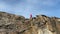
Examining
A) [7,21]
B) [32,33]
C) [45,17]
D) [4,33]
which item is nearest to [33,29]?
[32,33]

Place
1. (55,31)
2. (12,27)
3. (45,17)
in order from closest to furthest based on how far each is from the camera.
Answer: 1. (55,31)
2. (45,17)
3. (12,27)

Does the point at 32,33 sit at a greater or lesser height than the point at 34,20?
lesser

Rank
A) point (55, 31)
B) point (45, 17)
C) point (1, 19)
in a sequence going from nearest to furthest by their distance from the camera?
point (55, 31) < point (45, 17) < point (1, 19)

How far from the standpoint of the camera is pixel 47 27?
32.5 m

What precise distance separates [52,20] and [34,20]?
11.1ft

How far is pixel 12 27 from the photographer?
39594 millimetres

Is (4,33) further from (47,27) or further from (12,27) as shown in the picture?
(47,27)

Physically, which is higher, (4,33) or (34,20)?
(34,20)

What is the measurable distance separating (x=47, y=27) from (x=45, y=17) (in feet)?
8.27

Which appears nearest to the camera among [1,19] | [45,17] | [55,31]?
[55,31]

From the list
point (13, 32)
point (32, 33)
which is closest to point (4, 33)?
point (13, 32)

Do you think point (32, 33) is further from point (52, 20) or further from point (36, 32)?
point (52, 20)

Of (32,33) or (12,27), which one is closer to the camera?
(32,33)

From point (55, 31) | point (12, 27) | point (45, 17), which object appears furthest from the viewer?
point (12, 27)
